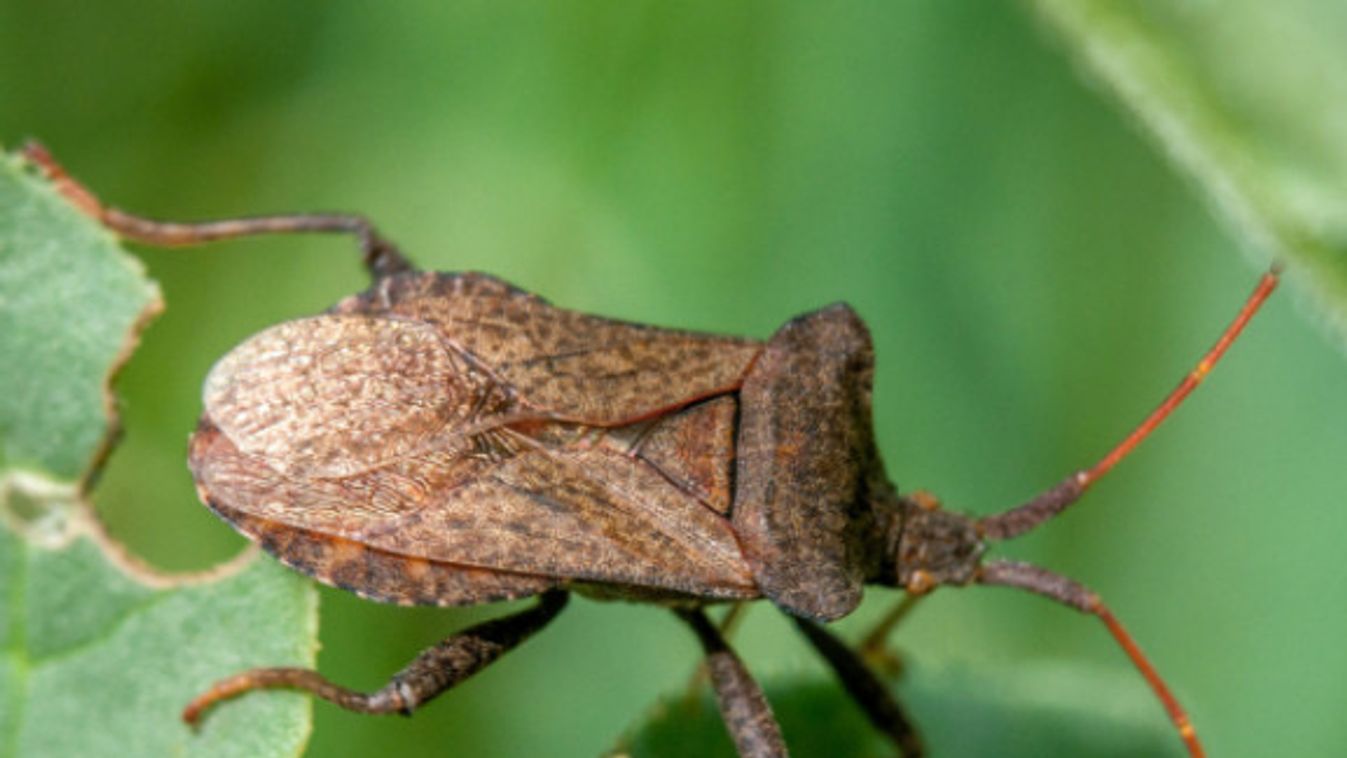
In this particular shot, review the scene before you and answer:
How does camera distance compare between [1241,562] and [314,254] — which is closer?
[1241,562]

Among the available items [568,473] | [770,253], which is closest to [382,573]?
[568,473]

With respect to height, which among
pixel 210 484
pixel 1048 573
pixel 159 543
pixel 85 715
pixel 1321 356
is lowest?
pixel 159 543

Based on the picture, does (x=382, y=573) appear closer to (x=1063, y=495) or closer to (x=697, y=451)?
(x=697, y=451)

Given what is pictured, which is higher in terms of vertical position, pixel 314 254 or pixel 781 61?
pixel 781 61

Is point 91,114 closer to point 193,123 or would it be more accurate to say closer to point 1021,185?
point 193,123

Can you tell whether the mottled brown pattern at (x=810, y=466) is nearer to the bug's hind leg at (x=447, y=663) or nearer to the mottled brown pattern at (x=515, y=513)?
the mottled brown pattern at (x=515, y=513)

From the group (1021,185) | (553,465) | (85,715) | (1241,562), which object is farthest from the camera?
(1021,185)

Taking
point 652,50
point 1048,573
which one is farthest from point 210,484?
point 652,50
